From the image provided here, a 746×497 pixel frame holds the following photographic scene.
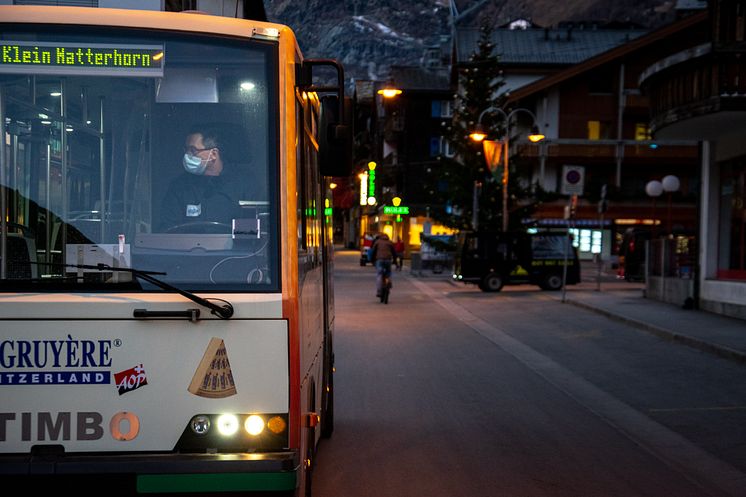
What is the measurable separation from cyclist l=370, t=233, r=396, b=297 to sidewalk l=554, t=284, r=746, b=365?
5.09 m

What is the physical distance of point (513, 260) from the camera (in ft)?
98.3

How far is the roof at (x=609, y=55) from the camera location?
52.1m

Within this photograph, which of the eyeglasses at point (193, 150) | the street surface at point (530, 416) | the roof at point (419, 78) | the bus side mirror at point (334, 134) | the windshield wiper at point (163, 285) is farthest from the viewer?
the roof at point (419, 78)

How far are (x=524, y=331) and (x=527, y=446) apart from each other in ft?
33.6

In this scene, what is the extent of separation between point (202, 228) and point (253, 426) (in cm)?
98

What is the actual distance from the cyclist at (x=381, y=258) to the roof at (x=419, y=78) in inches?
2005

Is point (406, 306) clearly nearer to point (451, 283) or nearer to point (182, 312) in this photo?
point (451, 283)

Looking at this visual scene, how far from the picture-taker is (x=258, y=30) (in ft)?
14.6

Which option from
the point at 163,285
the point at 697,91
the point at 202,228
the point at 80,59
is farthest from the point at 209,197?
the point at 697,91

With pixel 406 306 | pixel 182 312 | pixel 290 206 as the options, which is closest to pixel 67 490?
pixel 182 312

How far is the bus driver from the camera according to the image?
4.39 metres

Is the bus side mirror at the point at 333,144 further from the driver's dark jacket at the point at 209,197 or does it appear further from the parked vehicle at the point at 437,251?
the parked vehicle at the point at 437,251

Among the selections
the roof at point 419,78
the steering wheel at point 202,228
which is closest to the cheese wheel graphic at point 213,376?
the steering wheel at point 202,228

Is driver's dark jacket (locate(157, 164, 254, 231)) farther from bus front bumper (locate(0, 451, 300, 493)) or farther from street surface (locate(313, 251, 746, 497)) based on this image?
street surface (locate(313, 251, 746, 497))
